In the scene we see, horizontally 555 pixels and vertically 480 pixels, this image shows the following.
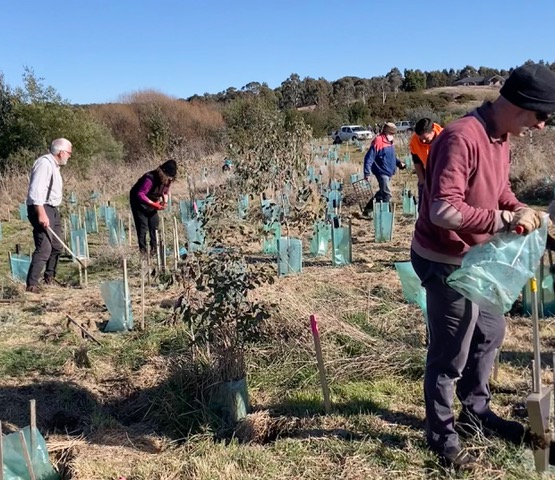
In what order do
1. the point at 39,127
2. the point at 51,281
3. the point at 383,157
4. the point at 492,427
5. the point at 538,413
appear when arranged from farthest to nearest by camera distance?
the point at 39,127 < the point at 383,157 < the point at 51,281 < the point at 492,427 < the point at 538,413

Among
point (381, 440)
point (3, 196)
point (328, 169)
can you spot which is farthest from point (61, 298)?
point (328, 169)

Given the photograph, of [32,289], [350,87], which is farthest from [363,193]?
[350,87]

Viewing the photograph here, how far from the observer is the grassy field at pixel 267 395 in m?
2.46

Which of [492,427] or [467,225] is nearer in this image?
[467,225]

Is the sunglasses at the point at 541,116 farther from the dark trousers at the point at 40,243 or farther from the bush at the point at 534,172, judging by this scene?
the bush at the point at 534,172

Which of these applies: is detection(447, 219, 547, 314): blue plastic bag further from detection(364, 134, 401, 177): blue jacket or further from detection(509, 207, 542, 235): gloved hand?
detection(364, 134, 401, 177): blue jacket

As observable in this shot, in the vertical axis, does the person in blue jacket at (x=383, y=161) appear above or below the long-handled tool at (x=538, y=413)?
above

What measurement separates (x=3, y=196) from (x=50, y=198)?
24.7ft

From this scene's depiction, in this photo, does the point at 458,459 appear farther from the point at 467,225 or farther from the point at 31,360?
the point at 31,360

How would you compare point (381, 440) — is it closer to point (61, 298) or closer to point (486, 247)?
point (486, 247)

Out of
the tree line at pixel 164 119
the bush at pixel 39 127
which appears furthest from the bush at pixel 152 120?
the bush at pixel 39 127

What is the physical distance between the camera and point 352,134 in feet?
96.0

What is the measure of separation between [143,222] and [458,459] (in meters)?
4.77

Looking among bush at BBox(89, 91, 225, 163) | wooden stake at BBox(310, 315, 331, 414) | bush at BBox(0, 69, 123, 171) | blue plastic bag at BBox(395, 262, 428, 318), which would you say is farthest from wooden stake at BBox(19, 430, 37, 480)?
bush at BBox(89, 91, 225, 163)
